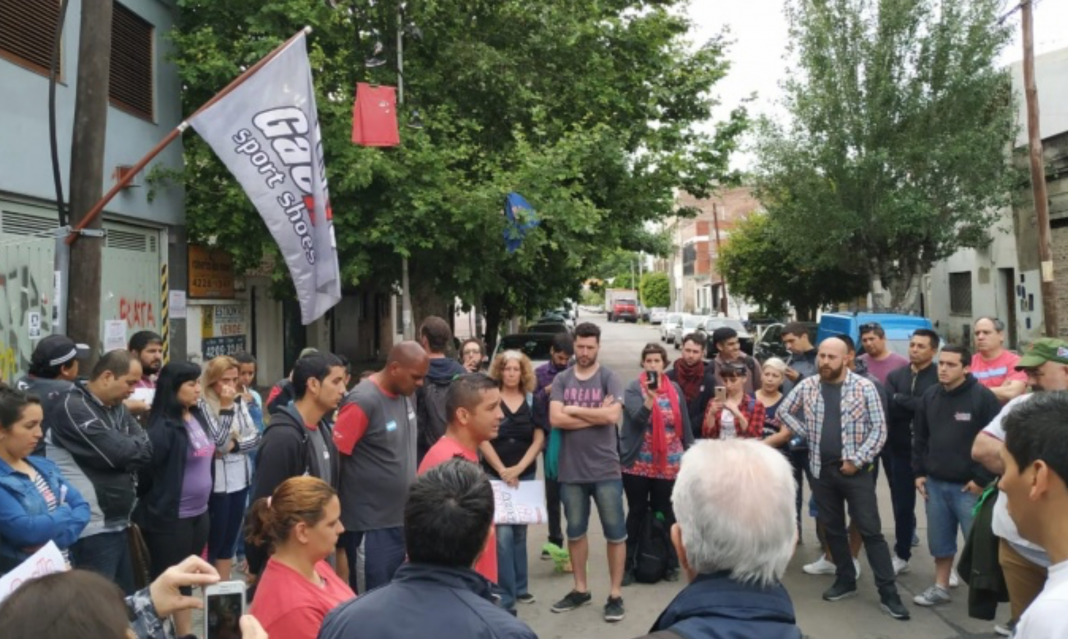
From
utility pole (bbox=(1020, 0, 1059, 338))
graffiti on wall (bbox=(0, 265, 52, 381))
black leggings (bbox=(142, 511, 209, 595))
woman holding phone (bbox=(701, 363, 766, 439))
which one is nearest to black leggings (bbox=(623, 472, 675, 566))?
woman holding phone (bbox=(701, 363, 766, 439))

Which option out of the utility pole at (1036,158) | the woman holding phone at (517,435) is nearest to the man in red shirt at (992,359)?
the woman holding phone at (517,435)

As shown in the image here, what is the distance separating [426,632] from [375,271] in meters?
15.2

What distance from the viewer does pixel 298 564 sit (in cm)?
310

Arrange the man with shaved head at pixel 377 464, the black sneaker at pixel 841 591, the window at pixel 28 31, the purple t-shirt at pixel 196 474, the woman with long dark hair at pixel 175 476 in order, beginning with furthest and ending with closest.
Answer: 1. the window at pixel 28 31
2. the black sneaker at pixel 841 591
3. the purple t-shirt at pixel 196 474
4. the woman with long dark hair at pixel 175 476
5. the man with shaved head at pixel 377 464

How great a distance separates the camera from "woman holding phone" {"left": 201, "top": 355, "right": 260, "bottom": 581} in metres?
6.06

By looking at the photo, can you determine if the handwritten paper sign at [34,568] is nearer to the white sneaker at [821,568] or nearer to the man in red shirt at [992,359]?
the white sneaker at [821,568]

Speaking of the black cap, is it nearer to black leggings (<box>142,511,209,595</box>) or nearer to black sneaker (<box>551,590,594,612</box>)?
black leggings (<box>142,511,209,595</box>)

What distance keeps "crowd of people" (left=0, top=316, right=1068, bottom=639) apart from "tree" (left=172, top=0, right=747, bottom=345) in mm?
7447

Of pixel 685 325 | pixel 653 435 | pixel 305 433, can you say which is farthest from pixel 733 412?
pixel 685 325

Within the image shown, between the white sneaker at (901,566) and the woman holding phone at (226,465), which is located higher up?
the woman holding phone at (226,465)

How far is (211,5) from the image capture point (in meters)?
15.0

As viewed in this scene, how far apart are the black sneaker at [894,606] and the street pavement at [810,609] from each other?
5 cm

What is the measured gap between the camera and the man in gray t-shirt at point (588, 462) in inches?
242

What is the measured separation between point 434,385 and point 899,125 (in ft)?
71.1
